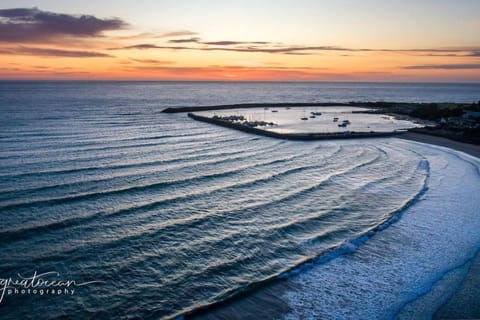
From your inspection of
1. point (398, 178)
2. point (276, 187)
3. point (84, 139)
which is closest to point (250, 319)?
point (276, 187)

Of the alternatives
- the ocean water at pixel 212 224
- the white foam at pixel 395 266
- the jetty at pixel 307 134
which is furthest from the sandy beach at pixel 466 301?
the jetty at pixel 307 134

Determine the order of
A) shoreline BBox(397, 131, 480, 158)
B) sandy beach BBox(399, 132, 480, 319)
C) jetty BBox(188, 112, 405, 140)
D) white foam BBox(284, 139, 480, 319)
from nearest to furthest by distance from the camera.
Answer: sandy beach BBox(399, 132, 480, 319) < white foam BBox(284, 139, 480, 319) < shoreline BBox(397, 131, 480, 158) < jetty BBox(188, 112, 405, 140)

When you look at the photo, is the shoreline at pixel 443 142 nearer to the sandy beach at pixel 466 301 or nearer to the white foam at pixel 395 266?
the white foam at pixel 395 266

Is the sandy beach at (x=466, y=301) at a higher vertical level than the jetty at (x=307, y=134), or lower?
lower

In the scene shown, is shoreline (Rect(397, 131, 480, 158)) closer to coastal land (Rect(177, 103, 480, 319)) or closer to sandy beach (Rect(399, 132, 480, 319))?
coastal land (Rect(177, 103, 480, 319))

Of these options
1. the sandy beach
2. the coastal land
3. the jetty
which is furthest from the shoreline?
the sandy beach

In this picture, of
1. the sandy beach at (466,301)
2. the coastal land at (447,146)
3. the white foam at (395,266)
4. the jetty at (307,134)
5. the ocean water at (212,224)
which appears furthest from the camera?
the jetty at (307,134)
